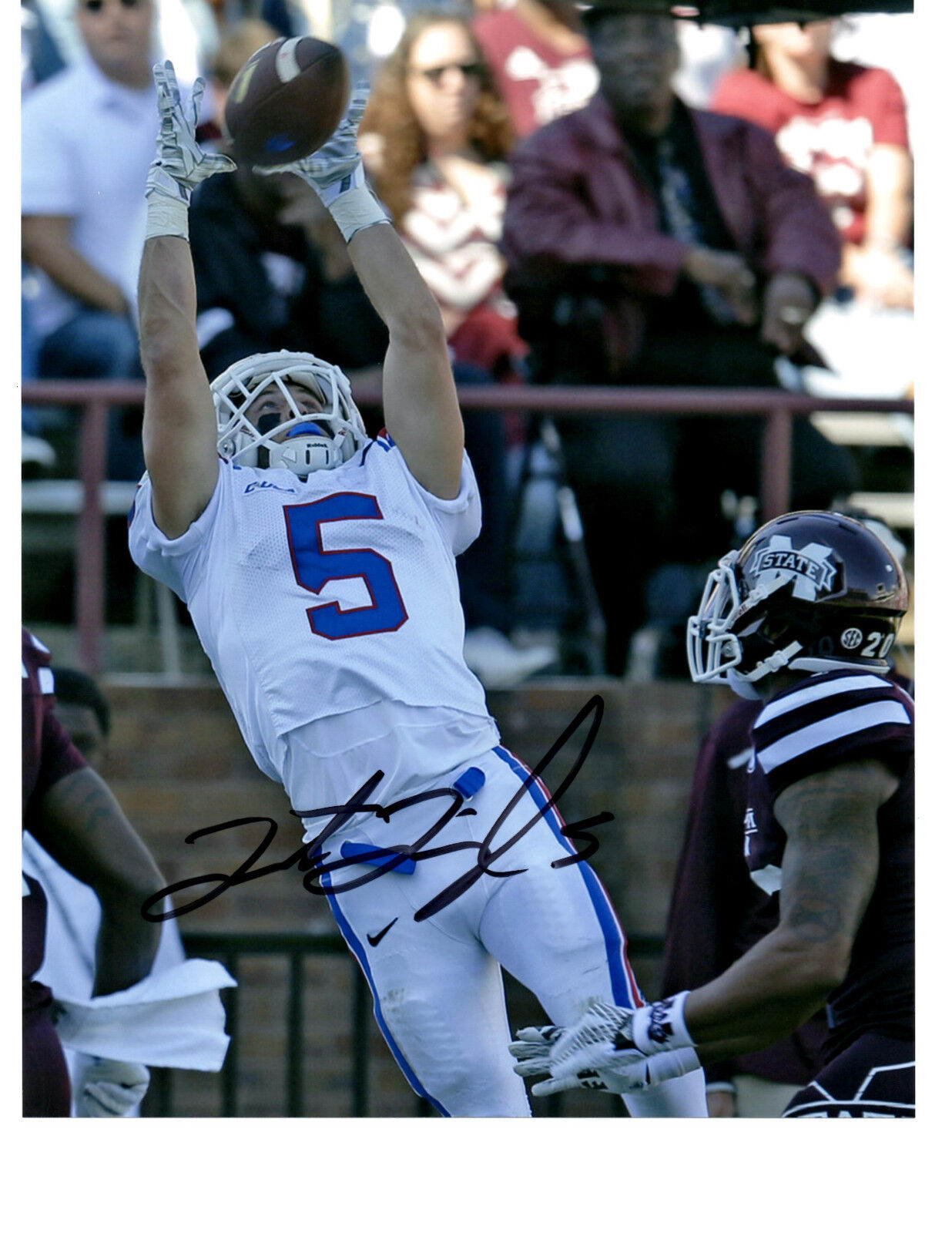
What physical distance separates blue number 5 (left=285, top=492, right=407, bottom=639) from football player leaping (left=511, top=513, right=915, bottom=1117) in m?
0.47

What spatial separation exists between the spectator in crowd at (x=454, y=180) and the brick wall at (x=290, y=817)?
0.64 ft

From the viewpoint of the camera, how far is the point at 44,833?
9.05 ft

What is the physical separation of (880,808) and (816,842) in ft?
0.34

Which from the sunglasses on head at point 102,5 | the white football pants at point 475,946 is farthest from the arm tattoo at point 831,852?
the sunglasses on head at point 102,5

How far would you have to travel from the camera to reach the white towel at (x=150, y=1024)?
2791mm

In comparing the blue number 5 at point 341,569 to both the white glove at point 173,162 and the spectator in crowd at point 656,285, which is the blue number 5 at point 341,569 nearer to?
the white glove at point 173,162

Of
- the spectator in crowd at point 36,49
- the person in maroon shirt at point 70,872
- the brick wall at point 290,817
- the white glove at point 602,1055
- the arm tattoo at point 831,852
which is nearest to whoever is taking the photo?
the arm tattoo at point 831,852

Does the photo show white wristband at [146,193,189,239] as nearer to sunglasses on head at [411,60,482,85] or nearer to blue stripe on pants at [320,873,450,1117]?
blue stripe on pants at [320,873,450,1117]

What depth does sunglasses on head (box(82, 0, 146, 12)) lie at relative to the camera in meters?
3.45

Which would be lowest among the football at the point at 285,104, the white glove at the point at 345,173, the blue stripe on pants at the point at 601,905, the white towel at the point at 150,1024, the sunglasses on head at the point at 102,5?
the white towel at the point at 150,1024

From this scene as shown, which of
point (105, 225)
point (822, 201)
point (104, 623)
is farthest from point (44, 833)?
point (822, 201)

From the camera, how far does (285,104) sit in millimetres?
2424
